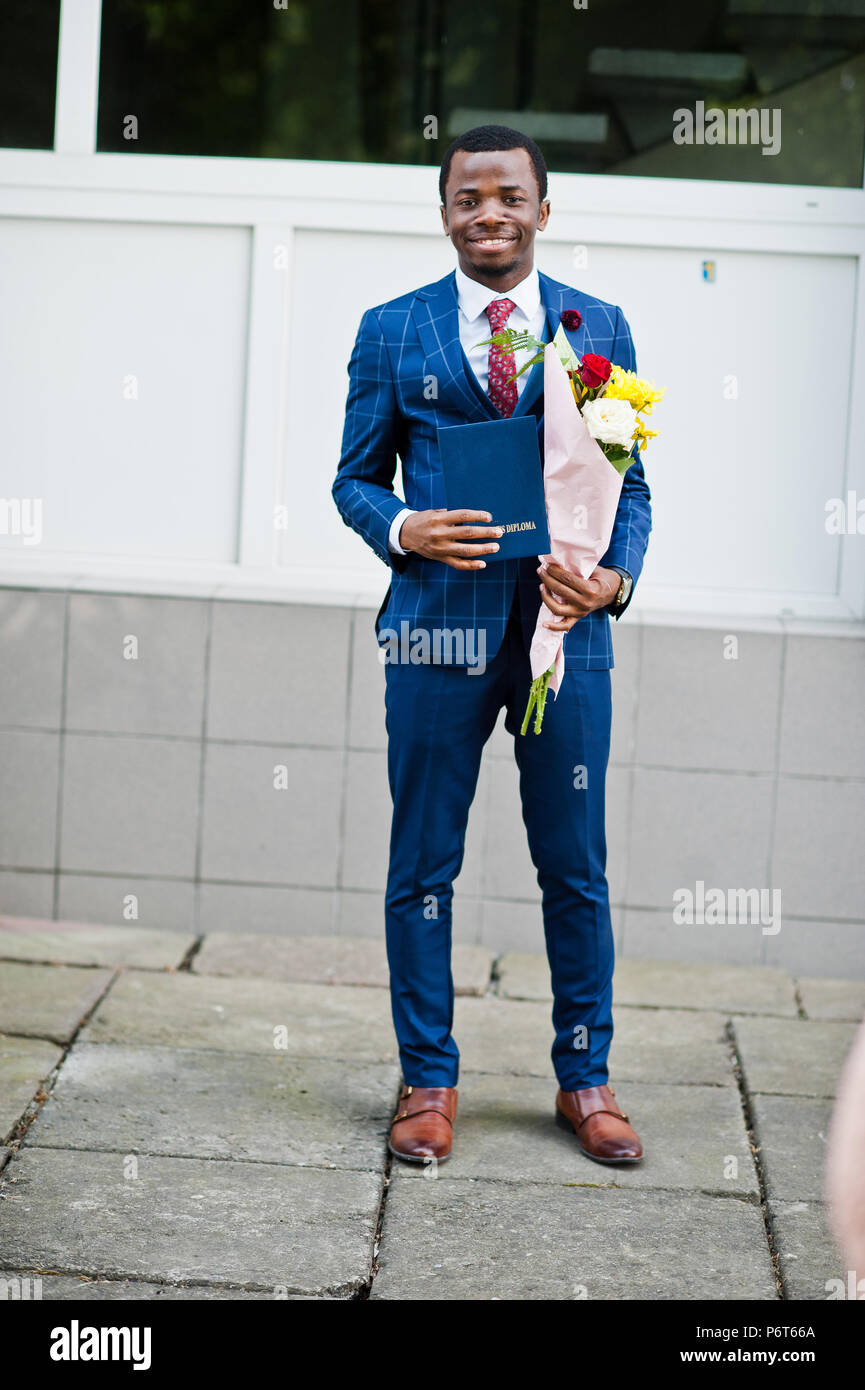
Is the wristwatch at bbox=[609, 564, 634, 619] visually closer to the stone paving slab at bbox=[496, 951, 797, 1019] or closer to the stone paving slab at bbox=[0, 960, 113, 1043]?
the stone paving slab at bbox=[496, 951, 797, 1019]

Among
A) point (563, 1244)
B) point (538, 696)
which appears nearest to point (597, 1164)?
point (563, 1244)

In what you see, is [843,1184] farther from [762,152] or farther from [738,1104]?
[762,152]

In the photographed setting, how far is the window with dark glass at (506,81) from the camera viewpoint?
13.3 feet

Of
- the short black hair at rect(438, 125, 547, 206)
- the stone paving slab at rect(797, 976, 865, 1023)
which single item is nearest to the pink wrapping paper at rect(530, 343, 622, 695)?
the short black hair at rect(438, 125, 547, 206)

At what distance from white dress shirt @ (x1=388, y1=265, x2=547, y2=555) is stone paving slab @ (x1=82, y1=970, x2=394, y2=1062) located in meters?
1.30

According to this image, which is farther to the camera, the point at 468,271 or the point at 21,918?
the point at 21,918

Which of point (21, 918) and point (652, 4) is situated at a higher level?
point (652, 4)

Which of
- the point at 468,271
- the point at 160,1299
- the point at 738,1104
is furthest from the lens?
the point at 738,1104

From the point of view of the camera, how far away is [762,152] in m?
4.05

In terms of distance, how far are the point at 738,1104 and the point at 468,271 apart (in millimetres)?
1830

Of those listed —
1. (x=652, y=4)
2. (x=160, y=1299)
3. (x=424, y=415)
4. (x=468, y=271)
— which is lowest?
(x=160, y=1299)

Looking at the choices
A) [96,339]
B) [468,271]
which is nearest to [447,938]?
[468,271]

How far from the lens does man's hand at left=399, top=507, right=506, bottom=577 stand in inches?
103

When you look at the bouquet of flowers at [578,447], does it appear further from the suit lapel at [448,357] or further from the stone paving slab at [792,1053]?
the stone paving slab at [792,1053]
